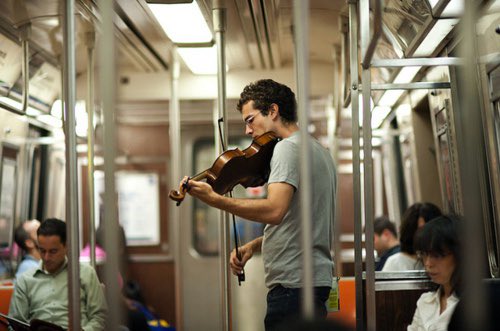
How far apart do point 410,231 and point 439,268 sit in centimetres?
139

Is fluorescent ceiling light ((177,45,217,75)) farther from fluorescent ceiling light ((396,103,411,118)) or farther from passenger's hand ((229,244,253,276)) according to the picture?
passenger's hand ((229,244,253,276))

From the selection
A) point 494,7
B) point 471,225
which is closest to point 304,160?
point 471,225

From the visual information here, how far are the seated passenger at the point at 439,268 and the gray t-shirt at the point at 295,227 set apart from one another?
56cm

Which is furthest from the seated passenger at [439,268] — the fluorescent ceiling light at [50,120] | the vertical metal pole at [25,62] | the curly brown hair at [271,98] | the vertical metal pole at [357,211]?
the fluorescent ceiling light at [50,120]

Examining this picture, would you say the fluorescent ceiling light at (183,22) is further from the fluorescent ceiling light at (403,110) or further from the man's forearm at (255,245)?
the fluorescent ceiling light at (403,110)

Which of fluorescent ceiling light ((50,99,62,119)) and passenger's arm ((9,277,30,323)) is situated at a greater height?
fluorescent ceiling light ((50,99,62,119))

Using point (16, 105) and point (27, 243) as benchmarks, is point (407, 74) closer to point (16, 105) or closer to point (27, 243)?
point (16, 105)

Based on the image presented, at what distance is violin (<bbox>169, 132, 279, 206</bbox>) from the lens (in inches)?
144

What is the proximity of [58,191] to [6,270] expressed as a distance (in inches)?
46.2

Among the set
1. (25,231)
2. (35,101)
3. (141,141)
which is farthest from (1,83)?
(141,141)

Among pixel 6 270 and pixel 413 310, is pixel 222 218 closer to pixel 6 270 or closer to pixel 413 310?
pixel 413 310

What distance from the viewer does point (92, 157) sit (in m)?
4.96

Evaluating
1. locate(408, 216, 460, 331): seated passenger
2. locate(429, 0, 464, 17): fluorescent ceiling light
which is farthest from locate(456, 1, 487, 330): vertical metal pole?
locate(429, 0, 464, 17): fluorescent ceiling light

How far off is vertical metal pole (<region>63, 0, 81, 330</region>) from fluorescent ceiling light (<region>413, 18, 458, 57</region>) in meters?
1.97
